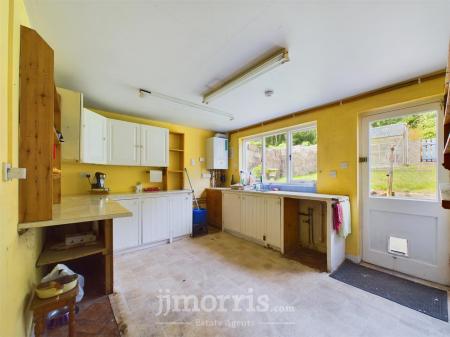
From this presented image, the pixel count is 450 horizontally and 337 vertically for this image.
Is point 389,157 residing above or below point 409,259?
above

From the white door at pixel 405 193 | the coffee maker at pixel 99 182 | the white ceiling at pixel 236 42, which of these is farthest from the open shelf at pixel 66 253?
the white door at pixel 405 193

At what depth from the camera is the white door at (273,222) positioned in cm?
301

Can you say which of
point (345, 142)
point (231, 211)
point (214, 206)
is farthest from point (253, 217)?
point (345, 142)

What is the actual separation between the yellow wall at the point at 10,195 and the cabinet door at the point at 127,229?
164cm

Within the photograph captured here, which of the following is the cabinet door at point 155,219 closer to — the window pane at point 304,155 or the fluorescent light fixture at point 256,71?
the fluorescent light fixture at point 256,71

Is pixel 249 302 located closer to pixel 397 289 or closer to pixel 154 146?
pixel 397 289

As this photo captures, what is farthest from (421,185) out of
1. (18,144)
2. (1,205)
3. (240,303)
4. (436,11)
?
(18,144)

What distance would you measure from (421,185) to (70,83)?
14.5 feet

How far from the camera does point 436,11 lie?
1.29m

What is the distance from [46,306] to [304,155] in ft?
11.8

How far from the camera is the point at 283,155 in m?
3.81

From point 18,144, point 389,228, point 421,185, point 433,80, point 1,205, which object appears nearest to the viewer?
point 1,205

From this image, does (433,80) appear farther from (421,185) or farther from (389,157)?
(421,185)

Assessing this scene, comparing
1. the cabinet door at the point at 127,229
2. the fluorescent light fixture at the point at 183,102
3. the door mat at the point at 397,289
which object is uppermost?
the fluorescent light fixture at the point at 183,102
